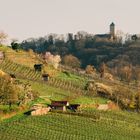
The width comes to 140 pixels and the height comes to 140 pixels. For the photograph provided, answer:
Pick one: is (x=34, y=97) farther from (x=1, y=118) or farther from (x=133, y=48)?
(x=133, y=48)

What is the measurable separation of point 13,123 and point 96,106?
21231 millimetres

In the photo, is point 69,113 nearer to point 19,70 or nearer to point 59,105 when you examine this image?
point 59,105

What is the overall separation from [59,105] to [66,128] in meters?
9.61

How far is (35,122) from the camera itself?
52625 mm

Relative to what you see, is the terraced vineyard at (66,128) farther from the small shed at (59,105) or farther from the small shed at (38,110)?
the small shed at (59,105)

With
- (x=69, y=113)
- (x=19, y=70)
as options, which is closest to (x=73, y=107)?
(x=69, y=113)

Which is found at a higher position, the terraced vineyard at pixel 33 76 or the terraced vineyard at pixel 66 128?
the terraced vineyard at pixel 33 76

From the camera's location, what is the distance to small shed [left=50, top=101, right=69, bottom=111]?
202ft

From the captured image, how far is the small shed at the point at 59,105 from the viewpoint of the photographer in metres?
61.6

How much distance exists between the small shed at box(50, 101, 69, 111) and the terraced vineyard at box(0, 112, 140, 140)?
10.7ft

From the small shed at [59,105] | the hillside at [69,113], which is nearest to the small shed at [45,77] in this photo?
the hillside at [69,113]

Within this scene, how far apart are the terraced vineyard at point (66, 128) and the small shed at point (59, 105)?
3275 mm

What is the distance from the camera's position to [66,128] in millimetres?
52438

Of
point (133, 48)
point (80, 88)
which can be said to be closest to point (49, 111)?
point (80, 88)
